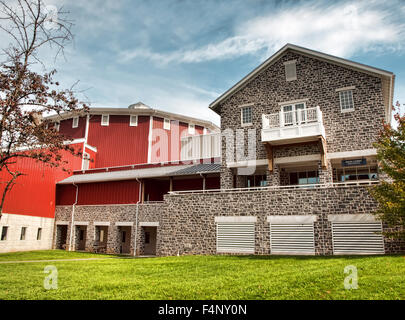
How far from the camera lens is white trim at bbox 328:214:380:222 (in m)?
15.5

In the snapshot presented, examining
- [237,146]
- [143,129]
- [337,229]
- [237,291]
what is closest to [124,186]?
[143,129]

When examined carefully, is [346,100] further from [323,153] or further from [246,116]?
[246,116]

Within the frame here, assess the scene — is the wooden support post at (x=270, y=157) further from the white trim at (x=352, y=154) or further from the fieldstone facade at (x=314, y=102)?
the white trim at (x=352, y=154)

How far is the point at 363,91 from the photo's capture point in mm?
18891

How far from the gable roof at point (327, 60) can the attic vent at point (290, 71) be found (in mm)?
778

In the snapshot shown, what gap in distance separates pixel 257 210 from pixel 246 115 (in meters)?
7.04

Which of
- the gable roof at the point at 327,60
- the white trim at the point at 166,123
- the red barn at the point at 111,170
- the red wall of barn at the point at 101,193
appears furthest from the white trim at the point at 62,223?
the gable roof at the point at 327,60

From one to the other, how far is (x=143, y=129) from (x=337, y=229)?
21.4 m

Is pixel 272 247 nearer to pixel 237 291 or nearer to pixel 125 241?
pixel 237 291

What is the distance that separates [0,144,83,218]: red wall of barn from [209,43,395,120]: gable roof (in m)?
15.2

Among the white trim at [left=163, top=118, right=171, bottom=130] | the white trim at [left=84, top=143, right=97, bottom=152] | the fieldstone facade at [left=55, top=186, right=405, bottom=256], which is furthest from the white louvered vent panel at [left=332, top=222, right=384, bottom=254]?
the white trim at [left=84, top=143, right=97, bottom=152]

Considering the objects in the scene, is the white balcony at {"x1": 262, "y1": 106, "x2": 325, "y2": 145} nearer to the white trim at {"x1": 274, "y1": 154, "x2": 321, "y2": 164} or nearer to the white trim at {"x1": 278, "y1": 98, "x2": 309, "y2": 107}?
the white trim at {"x1": 278, "y1": 98, "x2": 309, "y2": 107}

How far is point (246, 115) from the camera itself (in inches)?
875

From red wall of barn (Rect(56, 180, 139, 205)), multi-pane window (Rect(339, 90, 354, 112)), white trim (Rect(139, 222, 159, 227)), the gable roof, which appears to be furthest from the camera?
red wall of barn (Rect(56, 180, 139, 205))
